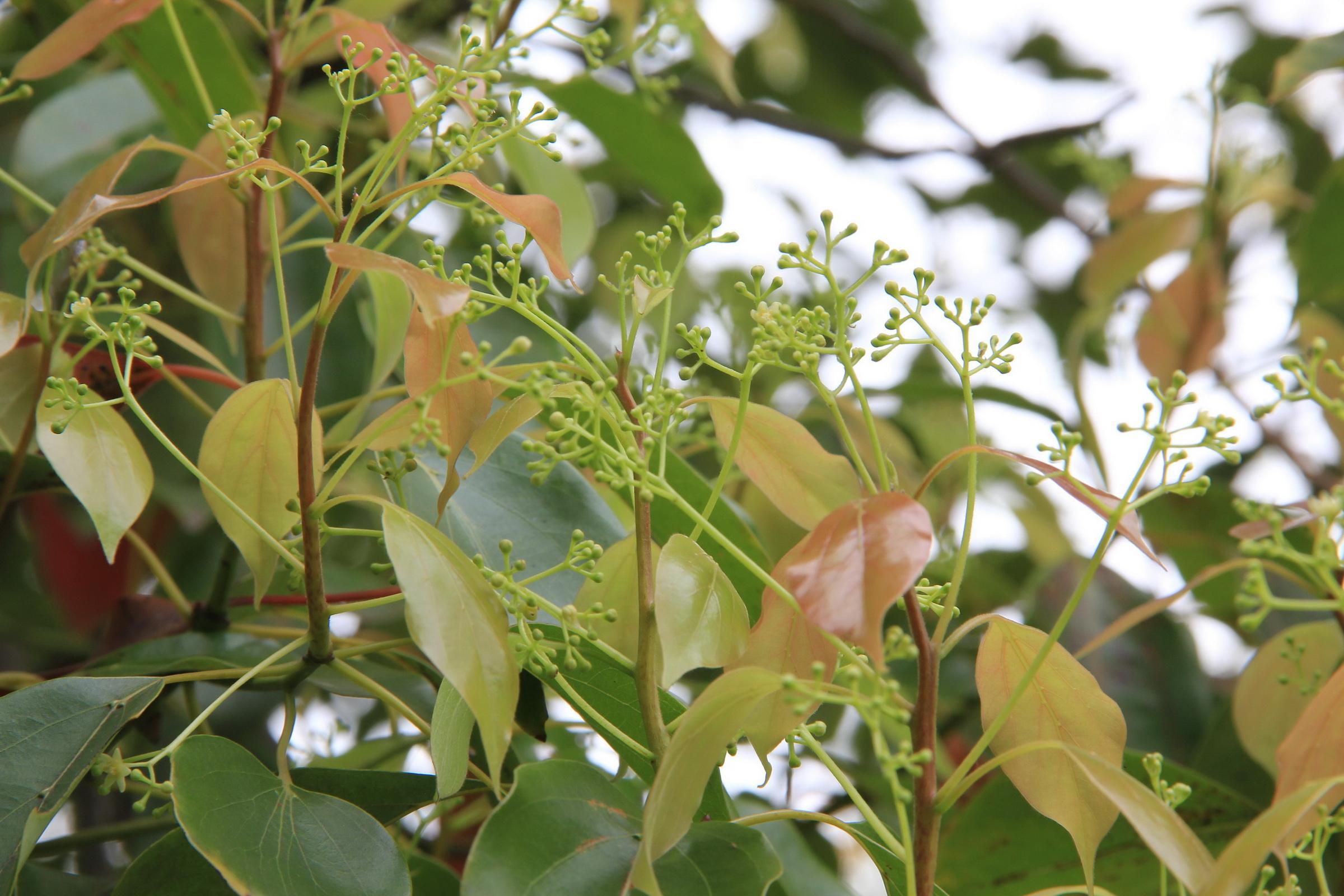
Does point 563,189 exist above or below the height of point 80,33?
below

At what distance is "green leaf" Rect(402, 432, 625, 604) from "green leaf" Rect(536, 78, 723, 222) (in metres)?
0.50

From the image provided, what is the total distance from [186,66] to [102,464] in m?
0.45

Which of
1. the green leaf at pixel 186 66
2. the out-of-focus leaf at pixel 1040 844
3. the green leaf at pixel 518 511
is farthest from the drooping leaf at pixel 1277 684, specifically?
the green leaf at pixel 186 66

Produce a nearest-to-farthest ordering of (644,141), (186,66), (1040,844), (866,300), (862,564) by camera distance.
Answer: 1. (862,564)
2. (1040,844)
3. (186,66)
4. (644,141)
5. (866,300)

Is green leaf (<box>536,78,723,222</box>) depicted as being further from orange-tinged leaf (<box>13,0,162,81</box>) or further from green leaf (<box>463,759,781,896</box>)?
green leaf (<box>463,759,781,896</box>)

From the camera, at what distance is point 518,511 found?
643 millimetres

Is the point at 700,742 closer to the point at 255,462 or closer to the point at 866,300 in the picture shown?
the point at 255,462

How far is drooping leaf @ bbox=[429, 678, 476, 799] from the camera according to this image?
48 cm

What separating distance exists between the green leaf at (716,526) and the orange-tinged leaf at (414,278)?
0.76 ft

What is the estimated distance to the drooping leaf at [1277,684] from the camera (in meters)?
0.76

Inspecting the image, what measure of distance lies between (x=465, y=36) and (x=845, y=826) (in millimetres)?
406

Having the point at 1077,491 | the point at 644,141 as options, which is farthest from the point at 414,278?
the point at 644,141

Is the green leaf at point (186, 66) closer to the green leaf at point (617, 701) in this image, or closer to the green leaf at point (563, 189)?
the green leaf at point (563, 189)

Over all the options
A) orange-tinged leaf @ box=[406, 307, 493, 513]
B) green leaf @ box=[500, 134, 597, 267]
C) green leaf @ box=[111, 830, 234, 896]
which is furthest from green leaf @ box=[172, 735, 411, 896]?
green leaf @ box=[500, 134, 597, 267]
